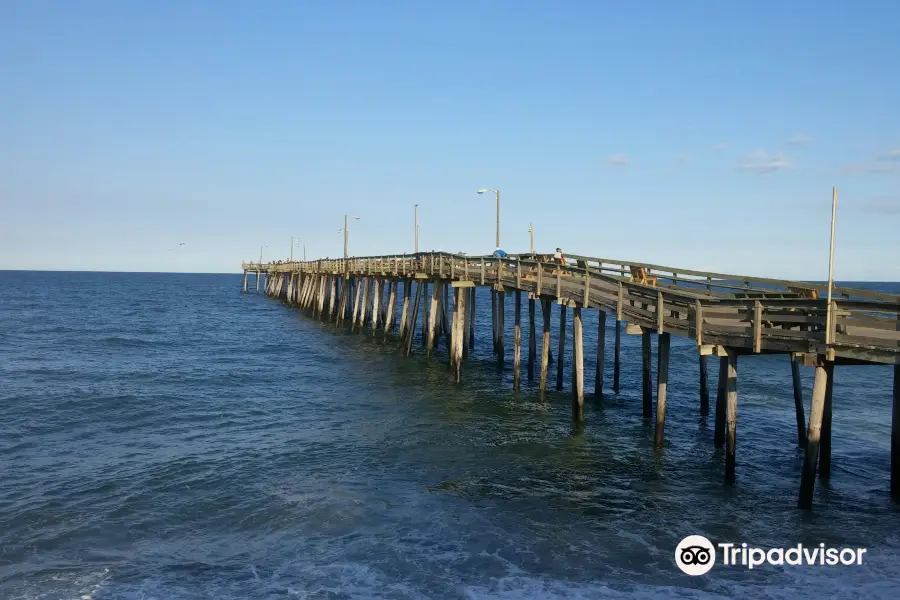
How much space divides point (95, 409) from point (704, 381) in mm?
19641

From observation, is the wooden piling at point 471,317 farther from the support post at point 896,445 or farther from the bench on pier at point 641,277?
the support post at point 896,445

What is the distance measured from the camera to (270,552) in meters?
11.5

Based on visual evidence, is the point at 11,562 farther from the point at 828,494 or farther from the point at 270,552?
the point at 828,494

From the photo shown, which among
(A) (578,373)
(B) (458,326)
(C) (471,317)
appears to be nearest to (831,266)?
(A) (578,373)

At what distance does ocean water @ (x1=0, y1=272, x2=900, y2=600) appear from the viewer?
1058 centimetres

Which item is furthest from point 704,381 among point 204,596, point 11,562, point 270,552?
point 11,562

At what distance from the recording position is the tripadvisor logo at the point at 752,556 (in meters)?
11.0

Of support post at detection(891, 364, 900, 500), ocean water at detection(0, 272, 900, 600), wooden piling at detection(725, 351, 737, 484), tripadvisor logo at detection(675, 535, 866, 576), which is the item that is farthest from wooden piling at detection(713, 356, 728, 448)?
tripadvisor logo at detection(675, 535, 866, 576)

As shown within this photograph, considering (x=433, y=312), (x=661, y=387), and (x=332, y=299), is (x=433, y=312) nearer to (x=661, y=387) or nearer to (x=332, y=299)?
(x=661, y=387)

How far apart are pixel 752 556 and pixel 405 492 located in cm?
652

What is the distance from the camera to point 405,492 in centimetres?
1434

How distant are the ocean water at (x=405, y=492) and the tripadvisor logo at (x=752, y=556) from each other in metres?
0.22

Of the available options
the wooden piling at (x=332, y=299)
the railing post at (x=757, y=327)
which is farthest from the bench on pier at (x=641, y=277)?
the wooden piling at (x=332, y=299)

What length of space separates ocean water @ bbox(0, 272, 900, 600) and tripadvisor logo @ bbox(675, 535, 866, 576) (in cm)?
22
